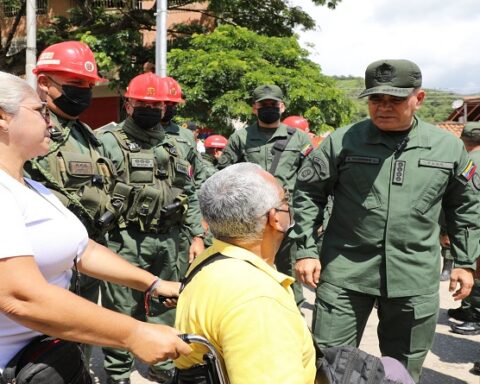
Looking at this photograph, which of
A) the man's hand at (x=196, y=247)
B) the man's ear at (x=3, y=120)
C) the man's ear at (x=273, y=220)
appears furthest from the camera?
the man's hand at (x=196, y=247)

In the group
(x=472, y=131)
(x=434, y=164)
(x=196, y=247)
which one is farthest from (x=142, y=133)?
(x=472, y=131)

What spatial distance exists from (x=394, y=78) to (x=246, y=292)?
1838 mm

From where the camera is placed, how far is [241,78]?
12109 mm

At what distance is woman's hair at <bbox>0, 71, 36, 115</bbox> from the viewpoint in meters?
1.77

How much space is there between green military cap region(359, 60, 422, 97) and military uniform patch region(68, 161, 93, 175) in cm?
164

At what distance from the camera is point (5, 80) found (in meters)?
1.81

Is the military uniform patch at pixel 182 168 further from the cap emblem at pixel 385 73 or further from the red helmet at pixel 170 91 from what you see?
the cap emblem at pixel 385 73

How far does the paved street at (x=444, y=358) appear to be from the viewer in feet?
14.1

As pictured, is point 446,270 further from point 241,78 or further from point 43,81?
point 241,78

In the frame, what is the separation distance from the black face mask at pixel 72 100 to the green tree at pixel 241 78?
8399 millimetres

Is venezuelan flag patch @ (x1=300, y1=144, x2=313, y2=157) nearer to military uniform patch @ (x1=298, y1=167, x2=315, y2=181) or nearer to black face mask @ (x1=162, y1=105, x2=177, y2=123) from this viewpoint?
black face mask @ (x1=162, y1=105, x2=177, y2=123)

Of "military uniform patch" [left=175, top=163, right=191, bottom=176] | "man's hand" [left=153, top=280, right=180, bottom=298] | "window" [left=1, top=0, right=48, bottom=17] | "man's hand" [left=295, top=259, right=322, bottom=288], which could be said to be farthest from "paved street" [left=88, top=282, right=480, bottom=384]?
"window" [left=1, top=0, right=48, bottom=17]

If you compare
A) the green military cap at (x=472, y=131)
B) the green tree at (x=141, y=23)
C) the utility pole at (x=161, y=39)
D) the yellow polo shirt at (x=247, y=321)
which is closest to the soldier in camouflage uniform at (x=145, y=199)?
the yellow polo shirt at (x=247, y=321)

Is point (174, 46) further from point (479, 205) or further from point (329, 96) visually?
point (479, 205)
